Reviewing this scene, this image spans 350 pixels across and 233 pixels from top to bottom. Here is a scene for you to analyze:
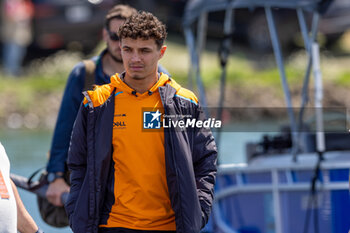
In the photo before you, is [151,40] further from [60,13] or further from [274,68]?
[274,68]

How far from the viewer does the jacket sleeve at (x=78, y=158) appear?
3.32 metres

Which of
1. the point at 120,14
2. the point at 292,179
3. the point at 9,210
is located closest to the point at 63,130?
the point at 120,14

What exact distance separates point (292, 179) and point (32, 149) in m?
9.13

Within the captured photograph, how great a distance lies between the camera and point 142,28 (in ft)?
10.8

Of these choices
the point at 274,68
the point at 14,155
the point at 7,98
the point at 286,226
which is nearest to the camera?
the point at 286,226

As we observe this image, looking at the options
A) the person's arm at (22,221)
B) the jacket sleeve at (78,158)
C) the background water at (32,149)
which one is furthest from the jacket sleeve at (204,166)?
the background water at (32,149)

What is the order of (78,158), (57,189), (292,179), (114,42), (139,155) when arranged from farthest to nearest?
(292,179) → (57,189) → (114,42) → (78,158) → (139,155)

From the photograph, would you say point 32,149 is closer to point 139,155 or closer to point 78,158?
point 78,158

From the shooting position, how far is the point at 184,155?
3.21 metres

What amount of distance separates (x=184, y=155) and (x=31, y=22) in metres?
17.4

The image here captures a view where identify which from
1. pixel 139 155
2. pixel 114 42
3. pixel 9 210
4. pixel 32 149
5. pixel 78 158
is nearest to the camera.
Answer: pixel 9 210

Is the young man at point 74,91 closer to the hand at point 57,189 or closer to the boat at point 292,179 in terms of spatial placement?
the hand at point 57,189

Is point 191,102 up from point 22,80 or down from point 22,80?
down

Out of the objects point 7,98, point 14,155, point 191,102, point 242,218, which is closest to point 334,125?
point 242,218
